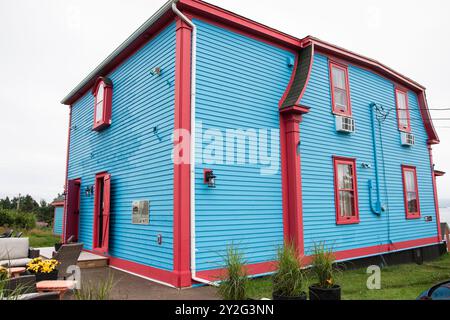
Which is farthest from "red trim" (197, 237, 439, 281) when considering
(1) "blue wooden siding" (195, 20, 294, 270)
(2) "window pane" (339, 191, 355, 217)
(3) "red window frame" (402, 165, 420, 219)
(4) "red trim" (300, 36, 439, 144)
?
(4) "red trim" (300, 36, 439, 144)

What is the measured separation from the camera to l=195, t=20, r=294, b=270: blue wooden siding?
6.98m

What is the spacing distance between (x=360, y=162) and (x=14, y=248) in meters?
10.1

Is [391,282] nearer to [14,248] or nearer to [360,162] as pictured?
[360,162]

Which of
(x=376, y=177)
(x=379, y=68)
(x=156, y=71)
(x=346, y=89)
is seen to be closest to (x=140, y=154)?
(x=156, y=71)

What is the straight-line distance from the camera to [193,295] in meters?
5.85

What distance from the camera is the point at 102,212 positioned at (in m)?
10.2

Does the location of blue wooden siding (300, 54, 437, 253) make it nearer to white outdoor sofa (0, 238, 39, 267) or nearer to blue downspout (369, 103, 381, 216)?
blue downspout (369, 103, 381, 216)

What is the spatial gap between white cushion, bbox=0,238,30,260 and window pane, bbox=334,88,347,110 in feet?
31.4

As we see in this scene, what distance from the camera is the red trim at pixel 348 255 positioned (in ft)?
22.1

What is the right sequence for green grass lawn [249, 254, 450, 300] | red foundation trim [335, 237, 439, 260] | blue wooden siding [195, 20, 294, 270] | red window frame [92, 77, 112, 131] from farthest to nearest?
red window frame [92, 77, 112, 131] < red foundation trim [335, 237, 439, 260] < blue wooden siding [195, 20, 294, 270] < green grass lawn [249, 254, 450, 300]

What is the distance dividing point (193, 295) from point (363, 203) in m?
6.61

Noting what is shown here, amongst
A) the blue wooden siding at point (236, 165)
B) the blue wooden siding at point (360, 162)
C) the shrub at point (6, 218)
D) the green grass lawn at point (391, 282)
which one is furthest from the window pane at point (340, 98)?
the shrub at point (6, 218)

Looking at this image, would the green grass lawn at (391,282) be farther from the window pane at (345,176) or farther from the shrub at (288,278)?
the window pane at (345,176)

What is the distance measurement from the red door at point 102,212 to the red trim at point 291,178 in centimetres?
482
